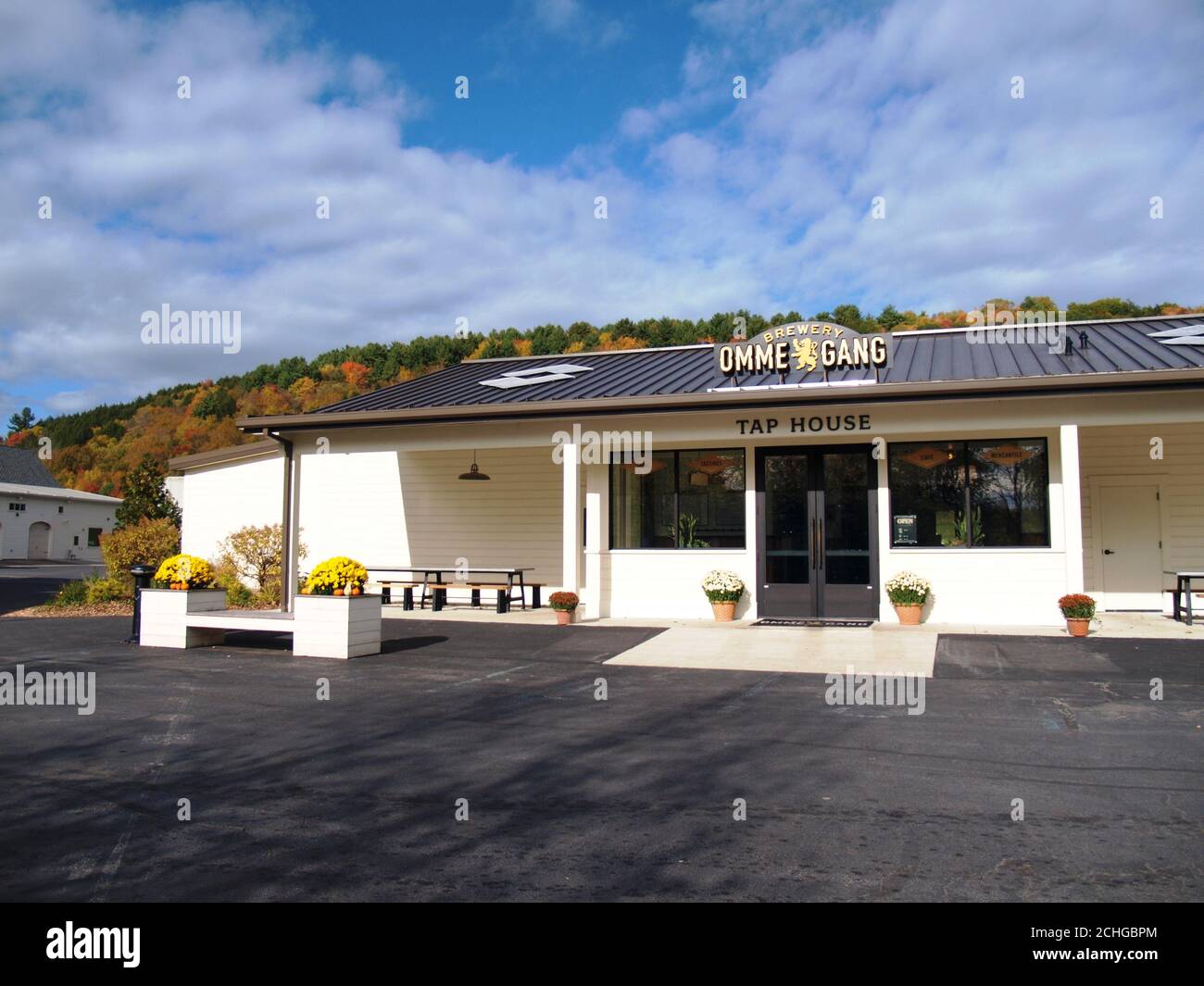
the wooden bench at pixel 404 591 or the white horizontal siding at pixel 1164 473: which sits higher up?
the white horizontal siding at pixel 1164 473

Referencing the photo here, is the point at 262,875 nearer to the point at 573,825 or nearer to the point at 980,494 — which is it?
the point at 573,825

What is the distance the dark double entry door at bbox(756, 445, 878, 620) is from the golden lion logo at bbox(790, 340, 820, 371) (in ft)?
4.91

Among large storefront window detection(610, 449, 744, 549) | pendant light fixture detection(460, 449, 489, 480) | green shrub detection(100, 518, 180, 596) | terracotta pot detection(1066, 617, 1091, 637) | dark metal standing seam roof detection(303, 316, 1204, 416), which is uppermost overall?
dark metal standing seam roof detection(303, 316, 1204, 416)

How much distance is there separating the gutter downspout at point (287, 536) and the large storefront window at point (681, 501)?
5.48m

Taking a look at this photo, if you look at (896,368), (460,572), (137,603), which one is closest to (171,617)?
(137,603)

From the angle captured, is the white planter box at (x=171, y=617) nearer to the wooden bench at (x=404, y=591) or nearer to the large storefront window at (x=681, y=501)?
the wooden bench at (x=404, y=591)

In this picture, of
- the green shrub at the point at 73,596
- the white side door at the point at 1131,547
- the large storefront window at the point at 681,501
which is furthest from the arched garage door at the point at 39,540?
the white side door at the point at 1131,547

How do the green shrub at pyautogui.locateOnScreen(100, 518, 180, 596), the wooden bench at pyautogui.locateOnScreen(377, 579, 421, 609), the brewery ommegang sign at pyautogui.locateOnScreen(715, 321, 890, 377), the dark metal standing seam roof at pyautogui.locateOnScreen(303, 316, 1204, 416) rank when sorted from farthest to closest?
the green shrub at pyautogui.locateOnScreen(100, 518, 180, 596)
the wooden bench at pyautogui.locateOnScreen(377, 579, 421, 609)
the brewery ommegang sign at pyautogui.locateOnScreen(715, 321, 890, 377)
the dark metal standing seam roof at pyautogui.locateOnScreen(303, 316, 1204, 416)

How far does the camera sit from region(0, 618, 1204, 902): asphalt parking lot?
4254 mm

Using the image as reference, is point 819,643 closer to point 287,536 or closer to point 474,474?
point 474,474

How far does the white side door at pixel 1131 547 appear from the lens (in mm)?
14922

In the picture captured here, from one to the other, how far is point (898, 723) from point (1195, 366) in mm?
7930

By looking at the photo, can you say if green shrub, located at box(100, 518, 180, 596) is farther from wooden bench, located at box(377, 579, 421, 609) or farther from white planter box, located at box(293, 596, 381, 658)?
white planter box, located at box(293, 596, 381, 658)

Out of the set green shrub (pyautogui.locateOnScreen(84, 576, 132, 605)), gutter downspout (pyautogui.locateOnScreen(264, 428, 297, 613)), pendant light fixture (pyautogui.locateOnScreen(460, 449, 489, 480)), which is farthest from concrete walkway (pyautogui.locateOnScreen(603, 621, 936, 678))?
green shrub (pyautogui.locateOnScreen(84, 576, 132, 605))
